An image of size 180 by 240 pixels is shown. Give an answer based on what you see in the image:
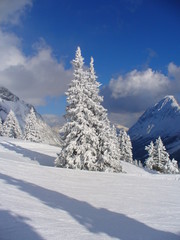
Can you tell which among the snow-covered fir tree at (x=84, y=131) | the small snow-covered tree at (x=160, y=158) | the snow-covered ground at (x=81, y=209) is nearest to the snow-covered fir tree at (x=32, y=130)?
the small snow-covered tree at (x=160, y=158)

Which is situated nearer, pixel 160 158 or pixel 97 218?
pixel 97 218

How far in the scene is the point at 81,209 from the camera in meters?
8.33

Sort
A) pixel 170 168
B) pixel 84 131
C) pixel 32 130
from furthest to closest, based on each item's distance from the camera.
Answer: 1. pixel 32 130
2. pixel 170 168
3. pixel 84 131

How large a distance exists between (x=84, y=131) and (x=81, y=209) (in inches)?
582

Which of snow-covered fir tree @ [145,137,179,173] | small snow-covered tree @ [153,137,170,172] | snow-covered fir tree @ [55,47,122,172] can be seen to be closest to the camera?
snow-covered fir tree @ [55,47,122,172]

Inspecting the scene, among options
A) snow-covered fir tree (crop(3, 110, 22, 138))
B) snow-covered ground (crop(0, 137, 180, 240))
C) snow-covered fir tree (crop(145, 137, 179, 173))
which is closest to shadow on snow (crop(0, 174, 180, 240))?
snow-covered ground (crop(0, 137, 180, 240))

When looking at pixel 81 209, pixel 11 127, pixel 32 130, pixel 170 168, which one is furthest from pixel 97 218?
pixel 11 127

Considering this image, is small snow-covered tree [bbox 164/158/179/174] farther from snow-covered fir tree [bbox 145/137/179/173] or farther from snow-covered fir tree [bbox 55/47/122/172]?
snow-covered fir tree [bbox 55/47/122/172]

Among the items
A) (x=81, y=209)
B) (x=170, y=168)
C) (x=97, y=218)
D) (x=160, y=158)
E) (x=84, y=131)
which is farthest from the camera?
(x=160, y=158)

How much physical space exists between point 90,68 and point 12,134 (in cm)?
4439

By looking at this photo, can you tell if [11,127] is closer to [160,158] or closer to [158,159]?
[158,159]

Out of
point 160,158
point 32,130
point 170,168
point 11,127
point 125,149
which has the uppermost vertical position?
point 11,127

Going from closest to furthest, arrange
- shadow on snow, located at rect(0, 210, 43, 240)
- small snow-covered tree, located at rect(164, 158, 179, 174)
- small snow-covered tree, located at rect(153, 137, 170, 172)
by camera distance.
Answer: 1. shadow on snow, located at rect(0, 210, 43, 240)
2. small snow-covered tree, located at rect(164, 158, 179, 174)
3. small snow-covered tree, located at rect(153, 137, 170, 172)

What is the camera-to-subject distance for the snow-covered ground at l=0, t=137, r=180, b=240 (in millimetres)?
6043
